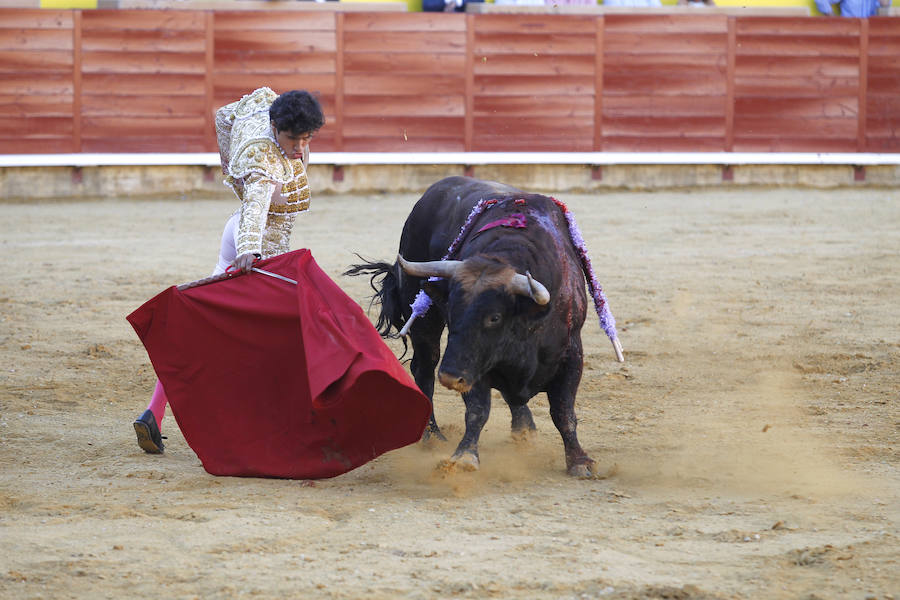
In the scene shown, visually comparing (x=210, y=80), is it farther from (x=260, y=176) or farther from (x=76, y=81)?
(x=260, y=176)

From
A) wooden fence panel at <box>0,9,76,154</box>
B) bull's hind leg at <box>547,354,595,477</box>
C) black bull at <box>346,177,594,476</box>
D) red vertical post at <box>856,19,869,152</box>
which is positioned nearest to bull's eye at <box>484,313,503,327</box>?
black bull at <box>346,177,594,476</box>

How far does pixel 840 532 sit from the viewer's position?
280 centimetres

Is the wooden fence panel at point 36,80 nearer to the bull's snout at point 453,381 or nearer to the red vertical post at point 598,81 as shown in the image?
the red vertical post at point 598,81

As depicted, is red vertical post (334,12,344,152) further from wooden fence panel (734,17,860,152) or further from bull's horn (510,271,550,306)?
bull's horn (510,271,550,306)

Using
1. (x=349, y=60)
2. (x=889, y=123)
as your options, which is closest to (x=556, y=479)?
(x=349, y=60)

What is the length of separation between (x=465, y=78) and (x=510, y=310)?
758 cm

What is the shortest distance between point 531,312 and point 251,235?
815mm

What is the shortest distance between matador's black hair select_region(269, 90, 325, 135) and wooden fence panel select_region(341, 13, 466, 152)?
7120 millimetres

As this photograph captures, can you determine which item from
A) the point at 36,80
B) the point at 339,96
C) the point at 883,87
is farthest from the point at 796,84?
the point at 36,80

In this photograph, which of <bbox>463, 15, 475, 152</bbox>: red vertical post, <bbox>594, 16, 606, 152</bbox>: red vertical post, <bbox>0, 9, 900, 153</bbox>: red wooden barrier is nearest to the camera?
<bbox>0, 9, 900, 153</bbox>: red wooden barrier

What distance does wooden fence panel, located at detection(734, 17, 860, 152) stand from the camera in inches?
428

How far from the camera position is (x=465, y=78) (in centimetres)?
1060

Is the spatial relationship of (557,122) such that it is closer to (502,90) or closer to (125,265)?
(502,90)

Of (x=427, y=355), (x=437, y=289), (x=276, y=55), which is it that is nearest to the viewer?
(x=437, y=289)
